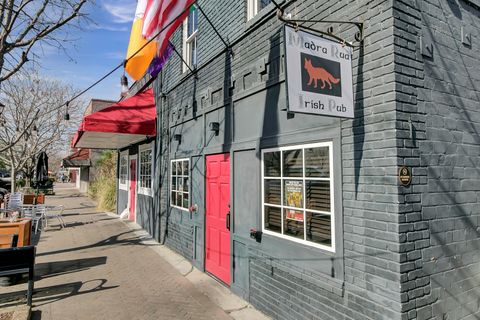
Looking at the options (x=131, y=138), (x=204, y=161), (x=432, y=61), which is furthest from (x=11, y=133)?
(x=432, y=61)

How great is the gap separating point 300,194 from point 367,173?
1.05 metres

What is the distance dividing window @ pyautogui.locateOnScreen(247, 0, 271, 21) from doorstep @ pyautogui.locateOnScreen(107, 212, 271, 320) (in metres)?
4.61

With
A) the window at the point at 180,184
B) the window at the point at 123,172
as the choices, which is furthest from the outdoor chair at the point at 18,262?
the window at the point at 123,172

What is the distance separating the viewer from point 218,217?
20.3 ft

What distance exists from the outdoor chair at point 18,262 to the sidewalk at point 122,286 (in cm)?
47

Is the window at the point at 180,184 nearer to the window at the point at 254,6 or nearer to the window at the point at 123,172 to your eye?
the window at the point at 254,6

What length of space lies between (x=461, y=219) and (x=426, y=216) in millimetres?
693

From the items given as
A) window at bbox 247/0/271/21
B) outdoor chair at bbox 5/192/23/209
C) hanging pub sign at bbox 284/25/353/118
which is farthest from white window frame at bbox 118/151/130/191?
hanging pub sign at bbox 284/25/353/118

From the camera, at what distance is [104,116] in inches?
340

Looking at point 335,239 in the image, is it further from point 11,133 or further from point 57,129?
point 57,129

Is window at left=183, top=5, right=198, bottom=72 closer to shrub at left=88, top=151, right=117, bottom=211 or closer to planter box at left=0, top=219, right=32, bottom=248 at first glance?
planter box at left=0, top=219, right=32, bottom=248

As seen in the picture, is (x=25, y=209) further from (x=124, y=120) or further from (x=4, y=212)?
(x=124, y=120)

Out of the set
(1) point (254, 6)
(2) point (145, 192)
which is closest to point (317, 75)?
(1) point (254, 6)

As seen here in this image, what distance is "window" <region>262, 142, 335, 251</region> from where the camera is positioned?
373 cm
